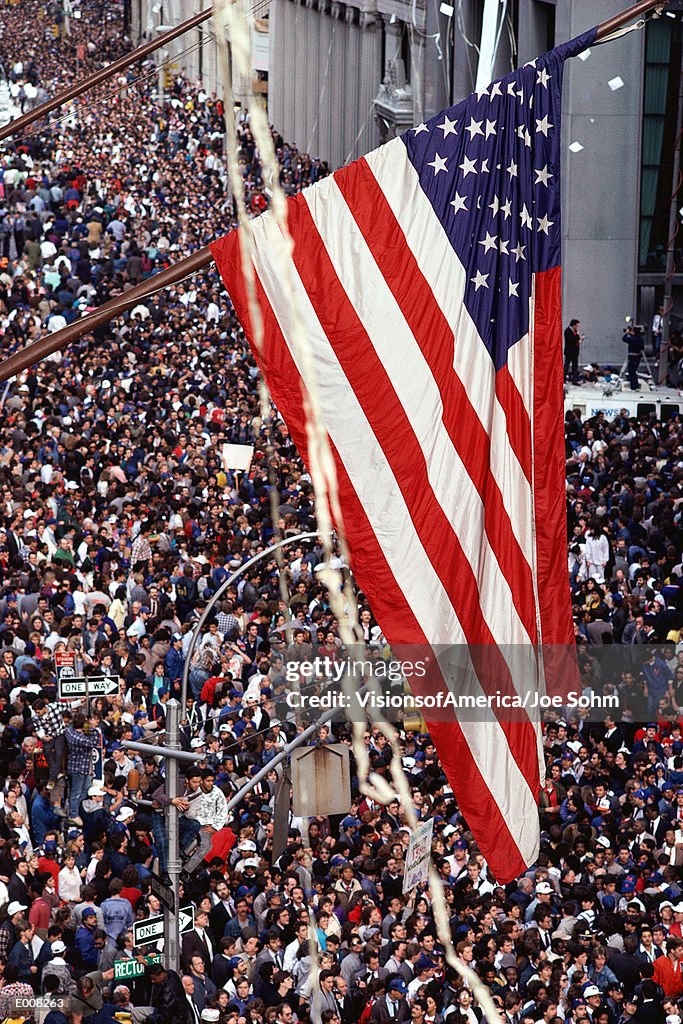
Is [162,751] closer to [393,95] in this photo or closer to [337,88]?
[393,95]

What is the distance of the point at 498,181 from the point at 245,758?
10368 mm

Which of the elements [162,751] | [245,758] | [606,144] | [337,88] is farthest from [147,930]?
[337,88]

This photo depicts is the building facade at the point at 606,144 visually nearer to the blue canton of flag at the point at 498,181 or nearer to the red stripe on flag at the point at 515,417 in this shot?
the blue canton of flag at the point at 498,181

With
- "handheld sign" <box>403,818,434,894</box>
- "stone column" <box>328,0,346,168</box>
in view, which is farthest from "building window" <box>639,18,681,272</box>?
"handheld sign" <box>403,818,434,894</box>

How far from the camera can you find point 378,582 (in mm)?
10242

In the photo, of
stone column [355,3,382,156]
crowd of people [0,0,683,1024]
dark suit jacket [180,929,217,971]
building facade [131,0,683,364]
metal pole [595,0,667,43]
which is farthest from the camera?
stone column [355,3,382,156]

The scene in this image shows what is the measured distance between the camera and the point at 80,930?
16.0m

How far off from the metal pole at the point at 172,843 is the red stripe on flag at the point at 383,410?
5.80m

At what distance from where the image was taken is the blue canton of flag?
10406 mm

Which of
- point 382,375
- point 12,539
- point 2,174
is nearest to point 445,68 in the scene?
point 2,174

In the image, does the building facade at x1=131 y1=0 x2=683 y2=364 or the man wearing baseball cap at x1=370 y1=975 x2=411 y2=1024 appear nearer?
the man wearing baseball cap at x1=370 y1=975 x2=411 y2=1024

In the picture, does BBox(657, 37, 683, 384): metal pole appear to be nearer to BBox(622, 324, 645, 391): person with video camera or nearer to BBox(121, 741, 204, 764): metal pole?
BBox(622, 324, 645, 391): person with video camera

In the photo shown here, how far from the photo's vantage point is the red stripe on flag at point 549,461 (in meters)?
10.6

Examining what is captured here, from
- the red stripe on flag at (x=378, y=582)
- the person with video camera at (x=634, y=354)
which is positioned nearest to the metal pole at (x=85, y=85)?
the red stripe on flag at (x=378, y=582)
